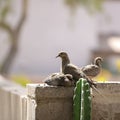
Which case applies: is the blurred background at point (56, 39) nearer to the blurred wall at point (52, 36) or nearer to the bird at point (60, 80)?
the blurred wall at point (52, 36)

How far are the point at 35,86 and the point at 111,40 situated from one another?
94.0ft

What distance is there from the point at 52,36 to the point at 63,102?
2751 centimetres

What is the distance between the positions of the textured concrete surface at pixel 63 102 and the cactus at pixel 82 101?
112 millimetres

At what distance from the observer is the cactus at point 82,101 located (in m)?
5.88

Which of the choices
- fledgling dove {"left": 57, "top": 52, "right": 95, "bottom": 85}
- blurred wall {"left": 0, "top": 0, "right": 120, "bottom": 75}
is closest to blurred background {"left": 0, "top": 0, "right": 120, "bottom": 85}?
blurred wall {"left": 0, "top": 0, "right": 120, "bottom": 75}

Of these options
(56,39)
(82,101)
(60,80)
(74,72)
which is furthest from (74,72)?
(56,39)

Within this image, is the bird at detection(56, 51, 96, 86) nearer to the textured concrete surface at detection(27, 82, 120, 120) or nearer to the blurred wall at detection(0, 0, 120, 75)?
the textured concrete surface at detection(27, 82, 120, 120)

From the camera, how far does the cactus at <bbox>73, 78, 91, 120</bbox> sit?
5875 millimetres

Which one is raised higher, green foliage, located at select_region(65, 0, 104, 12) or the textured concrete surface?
green foliage, located at select_region(65, 0, 104, 12)

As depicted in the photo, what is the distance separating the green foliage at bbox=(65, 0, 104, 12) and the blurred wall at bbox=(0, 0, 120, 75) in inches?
91.1

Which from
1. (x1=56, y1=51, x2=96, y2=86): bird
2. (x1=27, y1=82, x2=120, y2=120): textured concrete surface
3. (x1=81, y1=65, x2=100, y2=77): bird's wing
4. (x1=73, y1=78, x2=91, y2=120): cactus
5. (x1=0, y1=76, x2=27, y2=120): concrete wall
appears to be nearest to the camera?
(x1=73, y1=78, x2=91, y2=120): cactus

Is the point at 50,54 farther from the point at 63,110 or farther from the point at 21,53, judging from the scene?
the point at 63,110

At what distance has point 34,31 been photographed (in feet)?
108

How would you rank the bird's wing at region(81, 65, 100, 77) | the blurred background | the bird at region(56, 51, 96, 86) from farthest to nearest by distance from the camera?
the blurred background < the bird's wing at region(81, 65, 100, 77) < the bird at region(56, 51, 96, 86)
